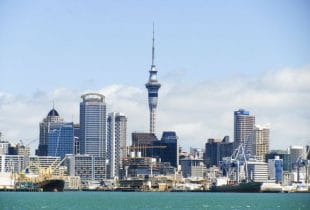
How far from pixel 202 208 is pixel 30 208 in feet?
86.9

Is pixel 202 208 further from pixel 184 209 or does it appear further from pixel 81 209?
pixel 81 209

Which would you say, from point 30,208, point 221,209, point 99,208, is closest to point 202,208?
point 221,209

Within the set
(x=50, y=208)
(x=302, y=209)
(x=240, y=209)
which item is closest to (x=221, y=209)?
(x=240, y=209)

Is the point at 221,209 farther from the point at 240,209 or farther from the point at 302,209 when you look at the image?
the point at 302,209

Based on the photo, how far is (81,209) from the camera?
164m

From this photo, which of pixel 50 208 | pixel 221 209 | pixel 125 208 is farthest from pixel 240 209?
pixel 50 208

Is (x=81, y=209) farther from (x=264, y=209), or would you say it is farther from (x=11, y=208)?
(x=264, y=209)

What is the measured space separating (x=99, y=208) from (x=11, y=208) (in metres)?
14.1

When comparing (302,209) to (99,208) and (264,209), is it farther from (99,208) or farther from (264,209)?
(99,208)

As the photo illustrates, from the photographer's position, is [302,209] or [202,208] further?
[202,208]

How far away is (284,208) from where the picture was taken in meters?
169

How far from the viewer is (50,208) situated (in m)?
165

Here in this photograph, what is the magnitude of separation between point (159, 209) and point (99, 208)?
29.9ft

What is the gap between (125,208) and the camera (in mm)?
168125
